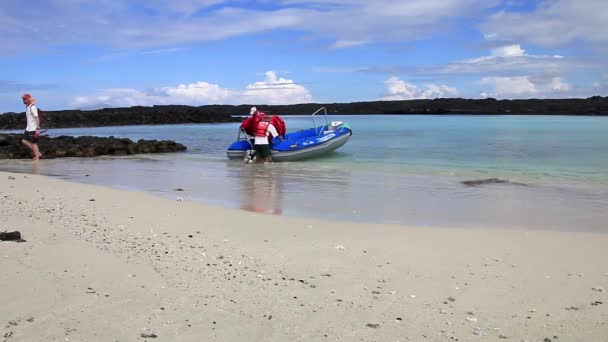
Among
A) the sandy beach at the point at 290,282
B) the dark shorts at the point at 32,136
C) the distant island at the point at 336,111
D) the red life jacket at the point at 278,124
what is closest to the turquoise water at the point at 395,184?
the dark shorts at the point at 32,136

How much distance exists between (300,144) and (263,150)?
119 centimetres

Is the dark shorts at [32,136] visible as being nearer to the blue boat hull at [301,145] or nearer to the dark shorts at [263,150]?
the blue boat hull at [301,145]

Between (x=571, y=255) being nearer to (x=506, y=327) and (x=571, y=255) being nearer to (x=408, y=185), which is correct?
(x=506, y=327)

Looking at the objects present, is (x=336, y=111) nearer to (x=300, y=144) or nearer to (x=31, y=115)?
(x=300, y=144)

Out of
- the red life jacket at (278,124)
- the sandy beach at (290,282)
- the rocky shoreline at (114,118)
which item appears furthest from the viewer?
the rocky shoreline at (114,118)

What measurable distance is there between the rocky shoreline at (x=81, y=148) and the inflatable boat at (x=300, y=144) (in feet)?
15.1

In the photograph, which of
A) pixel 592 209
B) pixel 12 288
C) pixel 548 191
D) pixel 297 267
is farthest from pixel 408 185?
pixel 12 288

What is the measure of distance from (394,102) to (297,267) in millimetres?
104393

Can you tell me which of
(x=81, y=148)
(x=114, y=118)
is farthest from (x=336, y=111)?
(x=81, y=148)

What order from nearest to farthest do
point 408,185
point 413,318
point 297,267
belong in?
point 413,318
point 297,267
point 408,185

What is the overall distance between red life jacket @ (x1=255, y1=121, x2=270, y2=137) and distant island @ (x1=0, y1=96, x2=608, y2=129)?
120ft

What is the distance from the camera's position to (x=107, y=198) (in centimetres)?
744

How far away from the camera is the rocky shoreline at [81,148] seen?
1714 cm

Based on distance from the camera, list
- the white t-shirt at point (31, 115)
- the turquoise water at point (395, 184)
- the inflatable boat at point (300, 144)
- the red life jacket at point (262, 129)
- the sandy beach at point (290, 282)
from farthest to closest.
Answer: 1. the inflatable boat at point (300, 144)
2. the red life jacket at point (262, 129)
3. the white t-shirt at point (31, 115)
4. the turquoise water at point (395, 184)
5. the sandy beach at point (290, 282)
